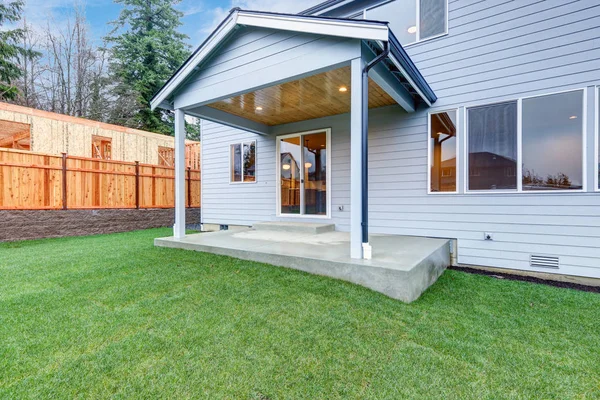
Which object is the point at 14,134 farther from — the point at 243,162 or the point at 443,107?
the point at 443,107

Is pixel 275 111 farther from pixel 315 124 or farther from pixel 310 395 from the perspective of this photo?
pixel 310 395

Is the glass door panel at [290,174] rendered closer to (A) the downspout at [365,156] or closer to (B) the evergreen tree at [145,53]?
(A) the downspout at [365,156]

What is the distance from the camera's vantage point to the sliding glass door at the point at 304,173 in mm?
6301

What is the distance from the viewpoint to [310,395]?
5.51 feet

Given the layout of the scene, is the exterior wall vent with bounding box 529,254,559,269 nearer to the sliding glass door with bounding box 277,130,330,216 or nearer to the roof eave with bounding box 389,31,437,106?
the roof eave with bounding box 389,31,437,106

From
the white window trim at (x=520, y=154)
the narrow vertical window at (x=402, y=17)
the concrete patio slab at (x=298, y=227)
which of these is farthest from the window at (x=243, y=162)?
the white window trim at (x=520, y=154)

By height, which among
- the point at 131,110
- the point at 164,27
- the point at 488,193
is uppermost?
the point at 164,27

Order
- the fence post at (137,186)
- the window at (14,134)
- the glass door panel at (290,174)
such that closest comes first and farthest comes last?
1. the glass door panel at (290,174)
2. the fence post at (137,186)
3. the window at (14,134)

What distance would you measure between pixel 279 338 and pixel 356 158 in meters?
2.08

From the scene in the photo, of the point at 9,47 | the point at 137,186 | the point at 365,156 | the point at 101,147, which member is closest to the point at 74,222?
the point at 137,186

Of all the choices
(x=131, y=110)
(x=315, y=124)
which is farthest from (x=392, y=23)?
(x=131, y=110)

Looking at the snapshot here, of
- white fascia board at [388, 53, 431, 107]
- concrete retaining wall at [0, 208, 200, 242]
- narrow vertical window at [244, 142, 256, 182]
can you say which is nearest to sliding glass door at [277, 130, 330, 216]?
narrow vertical window at [244, 142, 256, 182]

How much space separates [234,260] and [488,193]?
4072 mm

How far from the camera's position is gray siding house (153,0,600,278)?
385 cm
